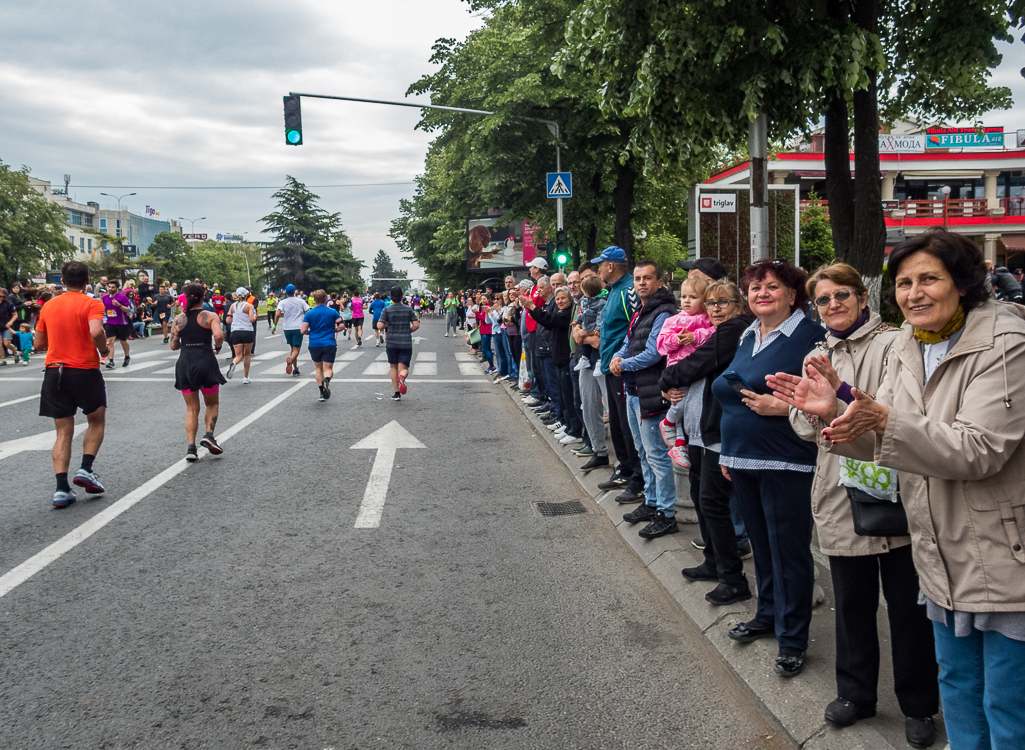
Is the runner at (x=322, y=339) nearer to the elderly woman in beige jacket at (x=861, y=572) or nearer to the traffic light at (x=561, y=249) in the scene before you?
the traffic light at (x=561, y=249)

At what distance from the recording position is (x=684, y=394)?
4930 millimetres

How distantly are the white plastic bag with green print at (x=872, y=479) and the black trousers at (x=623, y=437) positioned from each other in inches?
149

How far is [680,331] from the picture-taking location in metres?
5.09

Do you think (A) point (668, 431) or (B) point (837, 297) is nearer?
(B) point (837, 297)

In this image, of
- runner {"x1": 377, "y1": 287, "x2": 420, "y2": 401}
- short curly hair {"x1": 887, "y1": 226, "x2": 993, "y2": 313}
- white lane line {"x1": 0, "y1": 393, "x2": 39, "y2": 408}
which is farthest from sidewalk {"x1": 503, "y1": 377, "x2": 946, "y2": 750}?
white lane line {"x1": 0, "y1": 393, "x2": 39, "y2": 408}

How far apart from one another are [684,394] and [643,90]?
170 inches

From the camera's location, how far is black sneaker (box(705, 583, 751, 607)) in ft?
14.6

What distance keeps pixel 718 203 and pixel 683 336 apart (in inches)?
256

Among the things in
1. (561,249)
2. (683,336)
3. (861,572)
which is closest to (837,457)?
(861,572)

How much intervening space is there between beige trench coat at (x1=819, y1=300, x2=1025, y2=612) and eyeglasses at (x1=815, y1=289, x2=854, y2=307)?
2.58 feet

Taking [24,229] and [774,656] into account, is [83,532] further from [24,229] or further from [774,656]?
[24,229]

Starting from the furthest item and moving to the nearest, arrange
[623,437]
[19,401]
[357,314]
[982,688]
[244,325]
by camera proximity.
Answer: [357,314]
[244,325]
[19,401]
[623,437]
[982,688]

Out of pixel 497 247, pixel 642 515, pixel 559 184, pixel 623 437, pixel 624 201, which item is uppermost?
pixel 497 247

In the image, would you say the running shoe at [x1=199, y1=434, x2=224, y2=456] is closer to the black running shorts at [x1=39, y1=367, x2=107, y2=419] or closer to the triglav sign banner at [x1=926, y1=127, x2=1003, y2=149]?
the black running shorts at [x1=39, y1=367, x2=107, y2=419]
